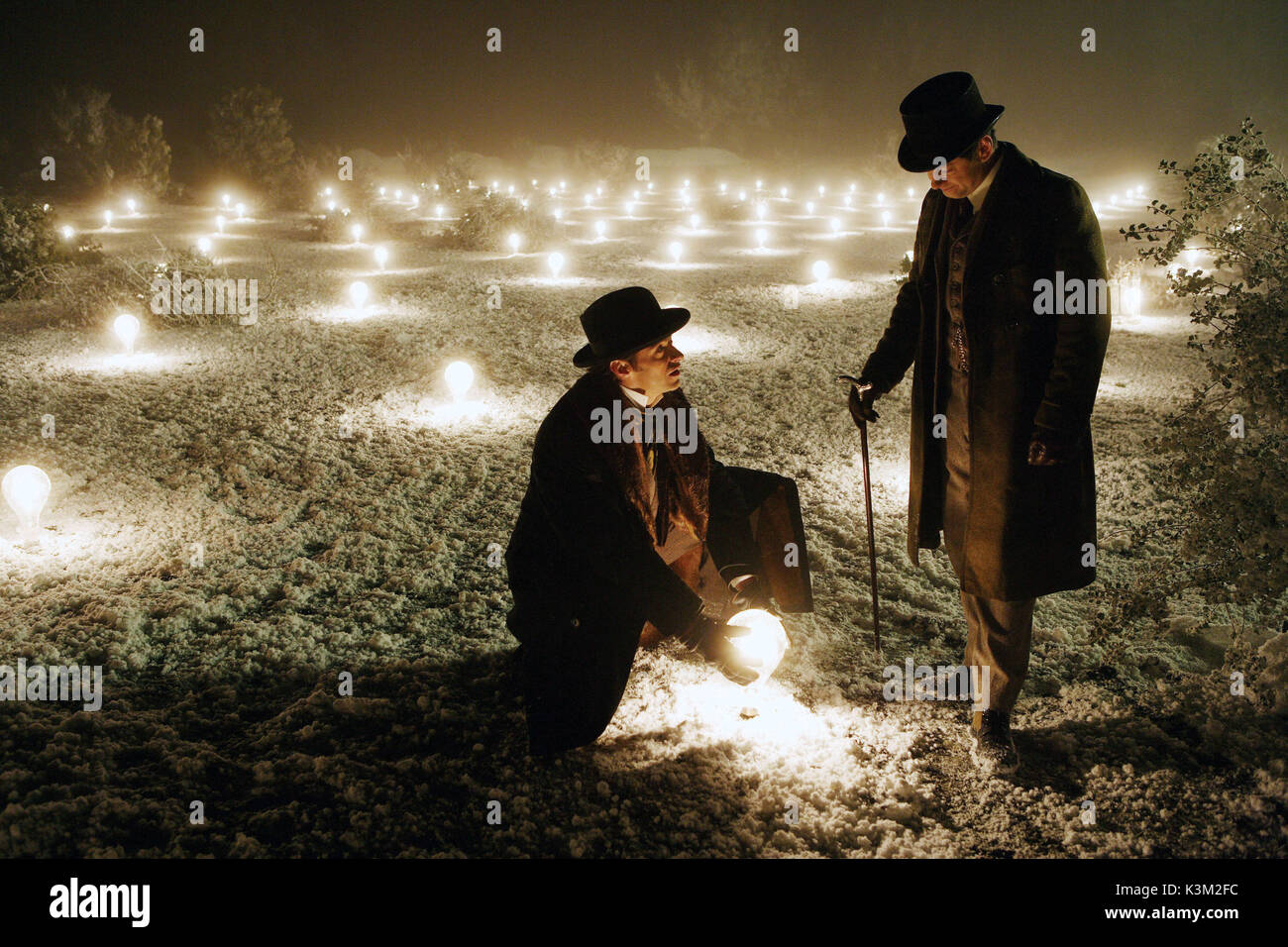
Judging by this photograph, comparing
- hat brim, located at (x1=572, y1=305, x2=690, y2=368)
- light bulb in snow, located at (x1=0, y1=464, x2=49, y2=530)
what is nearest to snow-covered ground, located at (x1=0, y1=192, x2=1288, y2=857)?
light bulb in snow, located at (x1=0, y1=464, x2=49, y2=530)

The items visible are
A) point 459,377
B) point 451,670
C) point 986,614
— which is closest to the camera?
point 986,614

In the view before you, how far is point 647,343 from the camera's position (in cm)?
267

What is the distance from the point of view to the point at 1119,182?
27047mm

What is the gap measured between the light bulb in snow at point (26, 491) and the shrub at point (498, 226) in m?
10.5

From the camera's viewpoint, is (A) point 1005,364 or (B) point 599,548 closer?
(A) point 1005,364

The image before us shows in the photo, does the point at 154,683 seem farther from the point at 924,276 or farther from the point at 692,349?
the point at 692,349

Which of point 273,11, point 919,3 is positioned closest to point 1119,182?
point 919,3

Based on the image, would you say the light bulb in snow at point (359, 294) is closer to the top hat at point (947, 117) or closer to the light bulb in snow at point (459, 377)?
the light bulb in snow at point (459, 377)

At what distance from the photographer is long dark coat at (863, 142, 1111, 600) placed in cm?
234

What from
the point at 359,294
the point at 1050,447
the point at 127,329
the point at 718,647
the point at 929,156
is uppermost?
the point at 359,294

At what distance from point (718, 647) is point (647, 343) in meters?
1.10

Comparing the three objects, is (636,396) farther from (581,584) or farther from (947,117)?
(947,117)

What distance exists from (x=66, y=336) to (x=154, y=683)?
683 centimetres

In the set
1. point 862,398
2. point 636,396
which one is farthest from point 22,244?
point 862,398
